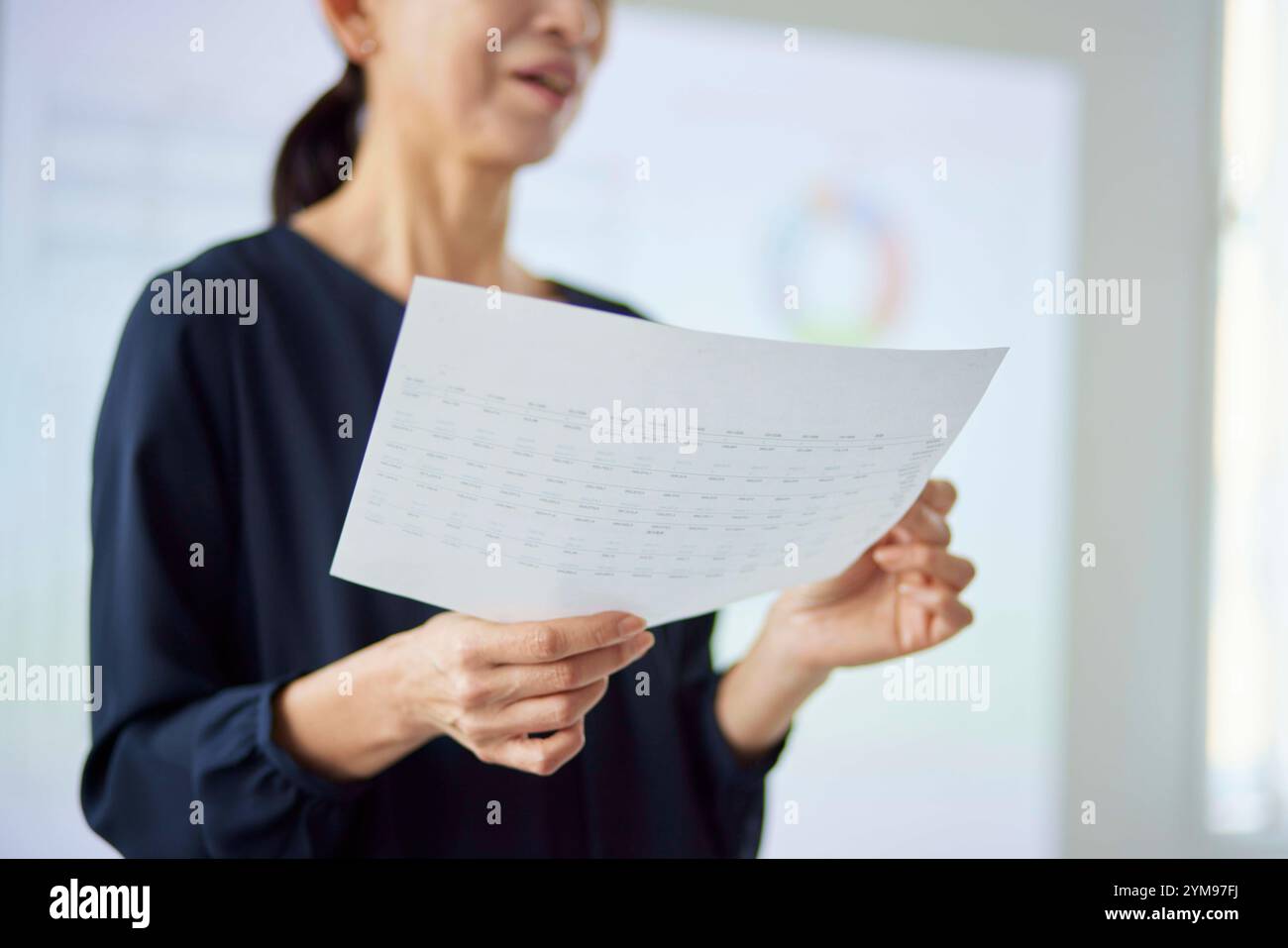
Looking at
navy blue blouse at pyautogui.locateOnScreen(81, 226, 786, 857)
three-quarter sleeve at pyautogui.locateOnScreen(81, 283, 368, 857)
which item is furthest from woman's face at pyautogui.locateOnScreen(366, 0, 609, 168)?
three-quarter sleeve at pyautogui.locateOnScreen(81, 283, 368, 857)

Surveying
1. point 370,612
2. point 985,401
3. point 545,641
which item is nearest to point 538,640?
point 545,641

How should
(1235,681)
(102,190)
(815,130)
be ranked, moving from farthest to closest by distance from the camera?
(1235,681), (815,130), (102,190)

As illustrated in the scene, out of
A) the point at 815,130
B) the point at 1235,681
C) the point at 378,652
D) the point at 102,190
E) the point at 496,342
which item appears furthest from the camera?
the point at 1235,681

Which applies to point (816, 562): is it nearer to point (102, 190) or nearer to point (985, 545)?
point (102, 190)

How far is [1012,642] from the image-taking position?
2.02 m

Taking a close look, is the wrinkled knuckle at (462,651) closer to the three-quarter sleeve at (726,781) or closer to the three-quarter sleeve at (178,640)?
the three-quarter sleeve at (178,640)

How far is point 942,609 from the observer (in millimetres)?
674

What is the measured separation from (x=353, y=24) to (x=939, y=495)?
0.60m

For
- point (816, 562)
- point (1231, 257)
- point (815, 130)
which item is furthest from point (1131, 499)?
point (816, 562)

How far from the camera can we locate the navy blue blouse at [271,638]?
0.63 m

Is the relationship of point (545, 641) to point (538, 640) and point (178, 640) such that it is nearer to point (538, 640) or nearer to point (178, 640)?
point (538, 640)

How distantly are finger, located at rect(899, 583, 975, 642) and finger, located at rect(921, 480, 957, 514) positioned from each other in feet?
0.18

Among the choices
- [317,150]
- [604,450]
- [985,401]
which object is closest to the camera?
[604,450]
